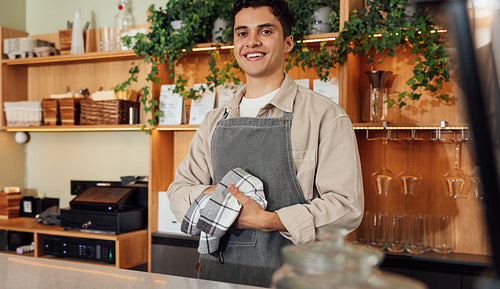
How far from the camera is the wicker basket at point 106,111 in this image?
320 cm

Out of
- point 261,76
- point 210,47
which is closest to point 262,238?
point 261,76

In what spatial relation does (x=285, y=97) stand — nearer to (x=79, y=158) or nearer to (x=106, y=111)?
(x=106, y=111)

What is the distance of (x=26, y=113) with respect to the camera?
11.6 ft

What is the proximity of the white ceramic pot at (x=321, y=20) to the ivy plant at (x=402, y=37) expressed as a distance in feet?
0.55

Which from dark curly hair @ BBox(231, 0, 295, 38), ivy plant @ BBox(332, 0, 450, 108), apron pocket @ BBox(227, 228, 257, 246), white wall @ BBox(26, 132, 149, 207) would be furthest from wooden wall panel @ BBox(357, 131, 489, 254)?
white wall @ BBox(26, 132, 149, 207)

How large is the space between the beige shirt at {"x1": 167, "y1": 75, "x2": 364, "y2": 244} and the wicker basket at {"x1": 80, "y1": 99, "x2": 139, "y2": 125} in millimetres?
1518

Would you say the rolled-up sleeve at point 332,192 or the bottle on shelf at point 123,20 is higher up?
the bottle on shelf at point 123,20

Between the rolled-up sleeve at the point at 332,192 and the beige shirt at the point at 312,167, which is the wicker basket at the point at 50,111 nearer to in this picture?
the beige shirt at the point at 312,167

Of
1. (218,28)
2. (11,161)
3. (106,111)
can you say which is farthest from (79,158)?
(218,28)

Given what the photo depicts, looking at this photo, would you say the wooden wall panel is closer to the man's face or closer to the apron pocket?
the man's face

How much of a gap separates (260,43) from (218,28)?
4.11 feet

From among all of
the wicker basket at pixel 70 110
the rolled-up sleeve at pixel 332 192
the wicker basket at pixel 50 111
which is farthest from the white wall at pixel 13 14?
the rolled-up sleeve at pixel 332 192

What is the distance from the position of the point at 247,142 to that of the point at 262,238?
0.34 metres

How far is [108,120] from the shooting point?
10.6 ft
